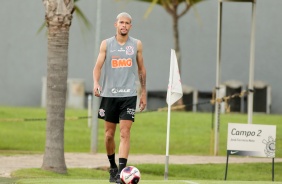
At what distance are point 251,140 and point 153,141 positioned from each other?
10110 mm

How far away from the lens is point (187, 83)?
134ft

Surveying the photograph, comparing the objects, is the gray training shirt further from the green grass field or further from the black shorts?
the green grass field

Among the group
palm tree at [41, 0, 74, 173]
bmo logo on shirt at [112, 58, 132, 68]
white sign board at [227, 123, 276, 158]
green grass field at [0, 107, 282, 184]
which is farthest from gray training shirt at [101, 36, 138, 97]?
palm tree at [41, 0, 74, 173]

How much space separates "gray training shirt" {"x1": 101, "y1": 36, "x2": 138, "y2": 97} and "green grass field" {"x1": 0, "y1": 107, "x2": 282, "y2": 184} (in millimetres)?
1220

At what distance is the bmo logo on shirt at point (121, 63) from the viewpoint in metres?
15.5

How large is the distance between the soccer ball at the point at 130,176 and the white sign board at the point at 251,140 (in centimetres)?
508

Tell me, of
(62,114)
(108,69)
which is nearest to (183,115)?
(62,114)

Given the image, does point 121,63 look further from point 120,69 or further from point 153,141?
point 153,141

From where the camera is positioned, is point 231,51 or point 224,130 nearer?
point 224,130

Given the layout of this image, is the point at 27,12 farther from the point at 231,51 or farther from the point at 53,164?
the point at 53,164

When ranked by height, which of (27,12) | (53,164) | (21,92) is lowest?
(53,164)

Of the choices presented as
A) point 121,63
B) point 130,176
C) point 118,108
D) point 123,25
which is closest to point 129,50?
point 121,63

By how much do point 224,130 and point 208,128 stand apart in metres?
1.28

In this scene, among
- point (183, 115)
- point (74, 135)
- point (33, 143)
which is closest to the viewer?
point (33, 143)
